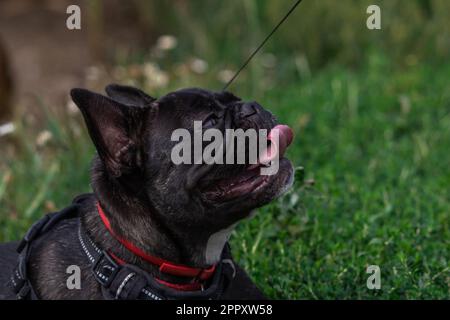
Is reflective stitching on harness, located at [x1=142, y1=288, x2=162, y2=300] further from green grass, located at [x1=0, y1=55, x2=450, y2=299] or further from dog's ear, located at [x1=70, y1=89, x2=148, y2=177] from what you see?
green grass, located at [x1=0, y1=55, x2=450, y2=299]

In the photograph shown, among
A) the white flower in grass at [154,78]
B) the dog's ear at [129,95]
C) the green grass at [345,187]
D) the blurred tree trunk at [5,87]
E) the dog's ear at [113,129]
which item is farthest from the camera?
the blurred tree trunk at [5,87]

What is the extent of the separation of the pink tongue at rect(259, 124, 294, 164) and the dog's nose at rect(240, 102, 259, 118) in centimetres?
9

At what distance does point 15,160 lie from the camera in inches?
211

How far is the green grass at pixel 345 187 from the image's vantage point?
355 cm

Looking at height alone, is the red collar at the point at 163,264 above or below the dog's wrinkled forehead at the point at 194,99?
below

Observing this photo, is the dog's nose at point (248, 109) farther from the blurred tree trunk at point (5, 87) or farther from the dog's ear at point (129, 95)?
the blurred tree trunk at point (5, 87)

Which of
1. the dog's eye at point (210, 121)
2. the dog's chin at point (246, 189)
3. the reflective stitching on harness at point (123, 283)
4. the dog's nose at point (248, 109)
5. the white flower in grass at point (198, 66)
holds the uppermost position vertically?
the dog's nose at point (248, 109)

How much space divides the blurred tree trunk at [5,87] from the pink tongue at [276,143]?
189 inches

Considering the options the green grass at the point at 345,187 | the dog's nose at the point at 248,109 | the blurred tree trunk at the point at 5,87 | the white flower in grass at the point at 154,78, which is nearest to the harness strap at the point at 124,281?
the dog's nose at the point at 248,109

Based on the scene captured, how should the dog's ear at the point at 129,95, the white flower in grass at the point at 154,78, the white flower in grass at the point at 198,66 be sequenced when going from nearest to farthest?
1. the dog's ear at the point at 129,95
2. the white flower in grass at the point at 154,78
3. the white flower in grass at the point at 198,66

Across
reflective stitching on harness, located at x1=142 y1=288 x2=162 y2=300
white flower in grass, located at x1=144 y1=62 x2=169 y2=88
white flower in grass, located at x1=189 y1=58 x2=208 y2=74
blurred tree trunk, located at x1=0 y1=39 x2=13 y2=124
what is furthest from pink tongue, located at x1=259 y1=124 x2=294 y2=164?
blurred tree trunk, located at x1=0 y1=39 x2=13 y2=124

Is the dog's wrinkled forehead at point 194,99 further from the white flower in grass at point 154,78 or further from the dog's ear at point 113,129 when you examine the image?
the white flower in grass at point 154,78

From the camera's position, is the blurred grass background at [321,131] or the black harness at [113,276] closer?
the black harness at [113,276]

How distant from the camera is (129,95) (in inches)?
128
